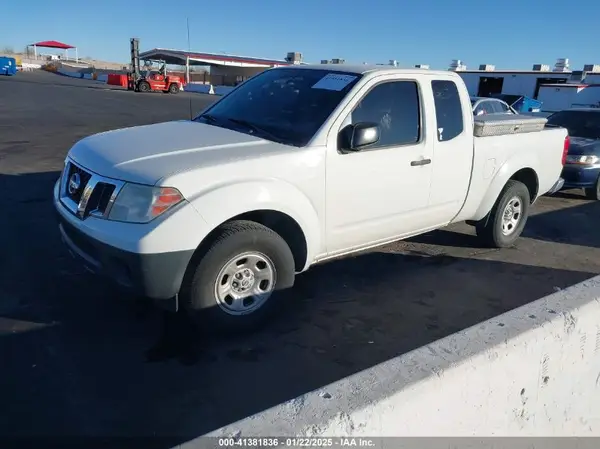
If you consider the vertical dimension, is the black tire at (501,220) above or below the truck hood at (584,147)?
below

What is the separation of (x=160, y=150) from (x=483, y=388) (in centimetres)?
261

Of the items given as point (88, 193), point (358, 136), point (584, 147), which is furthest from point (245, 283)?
point (584, 147)

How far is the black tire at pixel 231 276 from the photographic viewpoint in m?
3.43

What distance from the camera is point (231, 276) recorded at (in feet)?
12.0

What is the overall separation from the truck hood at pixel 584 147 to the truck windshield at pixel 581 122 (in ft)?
1.78

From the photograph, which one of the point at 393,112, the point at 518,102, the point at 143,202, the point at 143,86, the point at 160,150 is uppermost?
the point at 143,86

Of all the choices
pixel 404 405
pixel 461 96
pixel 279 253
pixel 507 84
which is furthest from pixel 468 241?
pixel 507 84

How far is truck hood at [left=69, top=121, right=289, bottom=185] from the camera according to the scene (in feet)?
10.9

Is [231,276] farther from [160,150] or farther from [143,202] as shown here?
[160,150]

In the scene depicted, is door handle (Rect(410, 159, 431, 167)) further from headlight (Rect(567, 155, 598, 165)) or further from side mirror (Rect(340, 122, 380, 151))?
headlight (Rect(567, 155, 598, 165))

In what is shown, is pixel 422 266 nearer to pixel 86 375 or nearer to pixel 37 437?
pixel 86 375

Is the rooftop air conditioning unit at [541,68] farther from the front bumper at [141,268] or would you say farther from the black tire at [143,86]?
the front bumper at [141,268]

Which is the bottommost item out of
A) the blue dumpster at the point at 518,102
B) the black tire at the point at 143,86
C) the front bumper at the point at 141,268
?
the front bumper at the point at 141,268

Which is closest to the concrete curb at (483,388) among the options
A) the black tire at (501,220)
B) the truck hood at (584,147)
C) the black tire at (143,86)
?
the black tire at (501,220)
